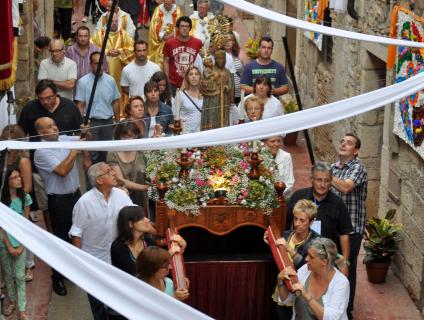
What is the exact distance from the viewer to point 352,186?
31.9 feet

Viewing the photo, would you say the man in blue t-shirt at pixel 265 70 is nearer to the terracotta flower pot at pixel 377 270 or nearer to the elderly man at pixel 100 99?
the elderly man at pixel 100 99

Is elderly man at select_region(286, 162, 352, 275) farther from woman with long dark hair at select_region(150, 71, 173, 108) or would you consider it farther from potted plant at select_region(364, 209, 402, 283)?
woman with long dark hair at select_region(150, 71, 173, 108)

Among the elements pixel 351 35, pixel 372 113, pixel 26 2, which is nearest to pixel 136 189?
pixel 351 35

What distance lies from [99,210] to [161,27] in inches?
292

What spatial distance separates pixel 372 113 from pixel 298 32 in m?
5.87

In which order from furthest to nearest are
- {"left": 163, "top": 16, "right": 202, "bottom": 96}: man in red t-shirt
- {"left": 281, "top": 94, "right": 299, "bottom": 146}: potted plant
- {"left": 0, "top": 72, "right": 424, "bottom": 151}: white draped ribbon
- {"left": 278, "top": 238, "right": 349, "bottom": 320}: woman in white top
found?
{"left": 281, "top": 94, "right": 299, "bottom": 146}: potted plant, {"left": 163, "top": 16, "right": 202, "bottom": 96}: man in red t-shirt, {"left": 278, "top": 238, "right": 349, "bottom": 320}: woman in white top, {"left": 0, "top": 72, "right": 424, "bottom": 151}: white draped ribbon

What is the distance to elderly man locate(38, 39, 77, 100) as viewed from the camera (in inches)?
528

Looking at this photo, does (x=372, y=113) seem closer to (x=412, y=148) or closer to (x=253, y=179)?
(x=412, y=148)

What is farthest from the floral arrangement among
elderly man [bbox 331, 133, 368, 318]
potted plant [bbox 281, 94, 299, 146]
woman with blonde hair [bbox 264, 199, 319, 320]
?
potted plant [bbox 281, 94, 299, 146]

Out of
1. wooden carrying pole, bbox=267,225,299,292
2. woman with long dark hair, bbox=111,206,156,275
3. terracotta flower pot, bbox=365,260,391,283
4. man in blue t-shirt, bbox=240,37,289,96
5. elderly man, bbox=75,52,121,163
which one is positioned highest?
man in blue t-shirt, bbox=240,37,289,96

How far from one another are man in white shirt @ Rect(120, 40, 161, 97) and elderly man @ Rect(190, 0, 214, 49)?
1.81m

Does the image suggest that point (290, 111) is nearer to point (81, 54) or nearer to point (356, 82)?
point (356, 82)

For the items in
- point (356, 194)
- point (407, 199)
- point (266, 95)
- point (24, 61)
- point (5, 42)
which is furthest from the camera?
point (24, 61)

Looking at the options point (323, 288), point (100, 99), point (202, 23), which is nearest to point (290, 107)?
point (202, 23)
